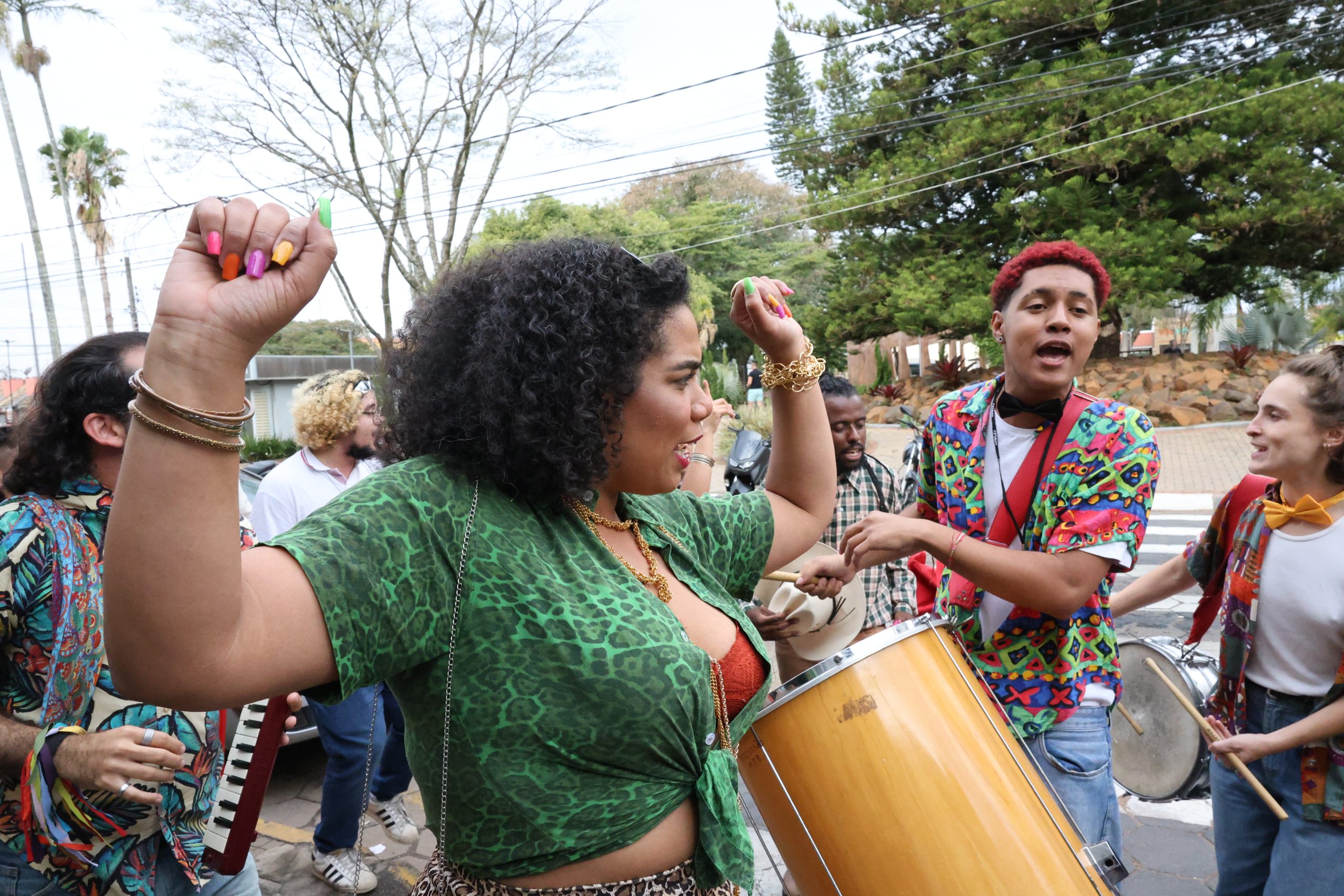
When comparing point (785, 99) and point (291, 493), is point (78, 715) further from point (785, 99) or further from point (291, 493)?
point (785, 99)

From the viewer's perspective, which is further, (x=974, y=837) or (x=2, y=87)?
(x=2, y=87)

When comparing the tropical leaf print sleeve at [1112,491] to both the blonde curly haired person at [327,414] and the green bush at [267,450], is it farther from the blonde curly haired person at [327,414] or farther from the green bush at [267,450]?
the green bush at [267,450]

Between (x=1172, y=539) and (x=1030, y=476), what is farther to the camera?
(x=1172, y=539)

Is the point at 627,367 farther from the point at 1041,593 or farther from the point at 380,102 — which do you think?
the point at 380,102

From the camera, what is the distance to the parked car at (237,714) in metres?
3.15

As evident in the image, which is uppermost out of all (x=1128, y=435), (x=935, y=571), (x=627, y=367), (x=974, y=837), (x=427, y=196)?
(x=427, y=196)

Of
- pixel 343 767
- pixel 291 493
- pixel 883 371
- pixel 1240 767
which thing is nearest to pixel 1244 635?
pixel 1240 767

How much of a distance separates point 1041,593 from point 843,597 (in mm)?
1114

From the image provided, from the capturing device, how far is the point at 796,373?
207cm

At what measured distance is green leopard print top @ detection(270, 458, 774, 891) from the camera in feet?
4.38

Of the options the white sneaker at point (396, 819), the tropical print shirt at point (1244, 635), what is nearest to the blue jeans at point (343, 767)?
the white sneaker at point (396, 819)

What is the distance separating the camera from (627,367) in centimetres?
159

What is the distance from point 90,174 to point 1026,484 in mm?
38407

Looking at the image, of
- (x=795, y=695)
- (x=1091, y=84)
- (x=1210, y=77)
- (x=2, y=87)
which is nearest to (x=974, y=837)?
(x=795, y=695)
